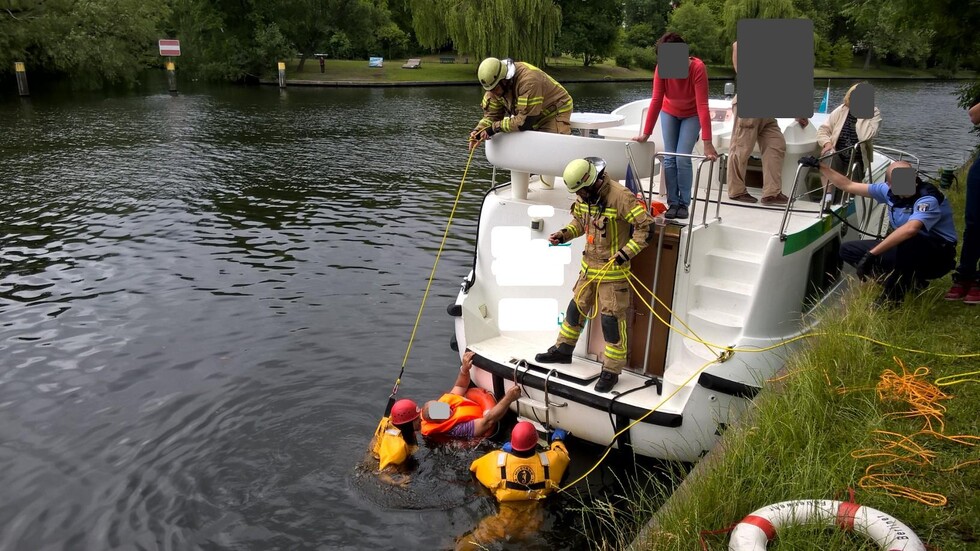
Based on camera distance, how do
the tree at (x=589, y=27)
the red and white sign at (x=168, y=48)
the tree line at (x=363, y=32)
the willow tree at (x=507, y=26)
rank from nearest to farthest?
the tree line at (x=363, y=32)
the willow tree at (x=507, y=26)
the red and white sign at (x=168, y=48)
the tree at (x=589, y=27)

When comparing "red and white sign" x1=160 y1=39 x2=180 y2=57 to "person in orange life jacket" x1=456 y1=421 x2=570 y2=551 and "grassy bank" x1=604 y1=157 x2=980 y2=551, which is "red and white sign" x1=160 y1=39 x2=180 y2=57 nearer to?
"person in orange life jacket" x1=456 y1=421 x2=570 y2=551

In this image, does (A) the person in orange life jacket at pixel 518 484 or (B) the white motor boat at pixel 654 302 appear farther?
(B) the white motor boat at pixel 654 302

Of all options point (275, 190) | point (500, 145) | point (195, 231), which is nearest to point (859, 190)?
point (500, 145)

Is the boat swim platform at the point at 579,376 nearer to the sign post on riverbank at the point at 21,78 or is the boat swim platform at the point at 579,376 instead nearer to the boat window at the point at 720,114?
the boat window at the point at 720,114

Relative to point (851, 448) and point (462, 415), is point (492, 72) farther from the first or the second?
point (851, 448)

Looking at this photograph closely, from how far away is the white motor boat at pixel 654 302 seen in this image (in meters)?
6.64

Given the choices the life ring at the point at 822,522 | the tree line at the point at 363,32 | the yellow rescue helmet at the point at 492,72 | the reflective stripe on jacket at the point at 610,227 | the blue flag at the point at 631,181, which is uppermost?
the tree line at the point at 363,32

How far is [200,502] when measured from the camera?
6805 mm

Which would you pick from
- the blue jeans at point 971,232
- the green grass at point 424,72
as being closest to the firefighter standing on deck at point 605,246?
the blue jeans at point 971,232

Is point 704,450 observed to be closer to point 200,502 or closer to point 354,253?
point 200,502

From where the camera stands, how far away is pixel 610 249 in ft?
22.5

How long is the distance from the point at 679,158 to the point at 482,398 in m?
3.27

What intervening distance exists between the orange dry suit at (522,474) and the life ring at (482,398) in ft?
3.03

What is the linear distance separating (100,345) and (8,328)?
165cm
